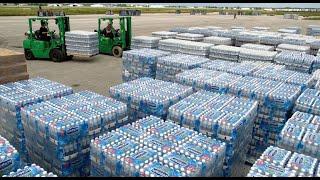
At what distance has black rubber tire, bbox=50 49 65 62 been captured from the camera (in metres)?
18.5

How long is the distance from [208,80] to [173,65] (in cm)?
247

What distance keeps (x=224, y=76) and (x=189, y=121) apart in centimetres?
316

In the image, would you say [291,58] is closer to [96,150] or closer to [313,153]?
[313,153]

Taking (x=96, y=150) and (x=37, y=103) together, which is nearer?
(x=96, y=150)

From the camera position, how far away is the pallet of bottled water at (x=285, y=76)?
8375mm

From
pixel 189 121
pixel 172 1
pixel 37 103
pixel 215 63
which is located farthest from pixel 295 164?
pixel 215 63

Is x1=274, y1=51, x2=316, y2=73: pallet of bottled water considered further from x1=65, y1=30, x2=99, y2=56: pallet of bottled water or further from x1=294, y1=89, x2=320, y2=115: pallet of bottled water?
x1=65, y1=30, x2=99, y2=56: pallet of bottled water

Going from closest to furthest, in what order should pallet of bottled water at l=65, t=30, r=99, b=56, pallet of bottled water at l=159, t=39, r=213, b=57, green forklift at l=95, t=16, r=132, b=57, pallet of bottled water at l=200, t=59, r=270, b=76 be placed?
pallet of bottled water at l=200, t=59, r=270, b=76
pallet of bottled water at l=159, t=39, r=213, b=57
pallet of bottled water at l=65, t=30, r=99, b=56
green forklift at l=95, t=16, r=132, b=57

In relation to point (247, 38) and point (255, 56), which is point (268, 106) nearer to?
point (255, 56)

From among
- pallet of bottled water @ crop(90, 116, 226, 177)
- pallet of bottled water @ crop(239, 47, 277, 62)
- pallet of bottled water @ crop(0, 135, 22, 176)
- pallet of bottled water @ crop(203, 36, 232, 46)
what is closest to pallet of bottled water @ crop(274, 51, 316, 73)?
pallet of bottled water @ crop(239, 47, 277, 62)

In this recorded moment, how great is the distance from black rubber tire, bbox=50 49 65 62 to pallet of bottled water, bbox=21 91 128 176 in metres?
12.9

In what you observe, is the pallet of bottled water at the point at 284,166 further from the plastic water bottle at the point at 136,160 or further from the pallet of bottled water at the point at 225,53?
the pallet of bottled water at the point at 225,53

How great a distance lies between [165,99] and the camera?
678cm

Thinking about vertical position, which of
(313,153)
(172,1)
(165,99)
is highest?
(172,1)
